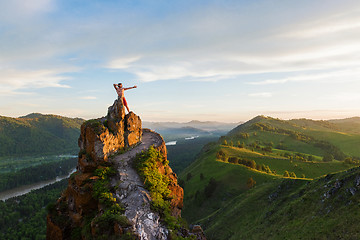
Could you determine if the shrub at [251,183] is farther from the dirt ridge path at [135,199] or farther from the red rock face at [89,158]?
the dirt ridge path at [135,199]

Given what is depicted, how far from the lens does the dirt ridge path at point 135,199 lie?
1468 centimetres

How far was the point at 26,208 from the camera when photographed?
104062mm

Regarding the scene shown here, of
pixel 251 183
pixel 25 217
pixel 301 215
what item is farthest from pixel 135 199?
pixel 25 217

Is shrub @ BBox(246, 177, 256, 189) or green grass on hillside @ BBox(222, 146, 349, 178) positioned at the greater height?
shrub @ BBox(246, 177, 256, 189)

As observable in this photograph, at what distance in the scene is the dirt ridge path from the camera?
1468 cm

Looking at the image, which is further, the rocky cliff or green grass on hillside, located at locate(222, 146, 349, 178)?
green grass on hillside, located at locate(222, 146, 349, 178)

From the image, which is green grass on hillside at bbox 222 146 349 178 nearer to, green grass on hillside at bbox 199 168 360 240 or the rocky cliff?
green grass on hillside at bbox 199 168 360 240

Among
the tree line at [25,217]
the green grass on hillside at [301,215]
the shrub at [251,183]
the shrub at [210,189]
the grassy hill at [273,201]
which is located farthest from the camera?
the shrub at [210,189]

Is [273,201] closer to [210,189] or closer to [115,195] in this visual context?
[210,189]

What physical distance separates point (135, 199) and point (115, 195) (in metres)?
2.07

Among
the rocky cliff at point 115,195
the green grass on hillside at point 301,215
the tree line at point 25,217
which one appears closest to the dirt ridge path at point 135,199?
the rocky cliff at point 115,195

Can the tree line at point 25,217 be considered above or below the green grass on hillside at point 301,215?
below

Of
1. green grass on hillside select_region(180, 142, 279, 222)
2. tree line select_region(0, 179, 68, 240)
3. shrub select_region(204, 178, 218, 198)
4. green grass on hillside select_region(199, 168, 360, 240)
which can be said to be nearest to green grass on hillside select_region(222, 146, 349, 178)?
green grass on hillside select_region(180, 142, 279, 222)

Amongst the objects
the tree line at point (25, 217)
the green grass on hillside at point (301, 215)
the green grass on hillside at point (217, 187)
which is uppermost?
the green grass on hillside at point (301, 215)
